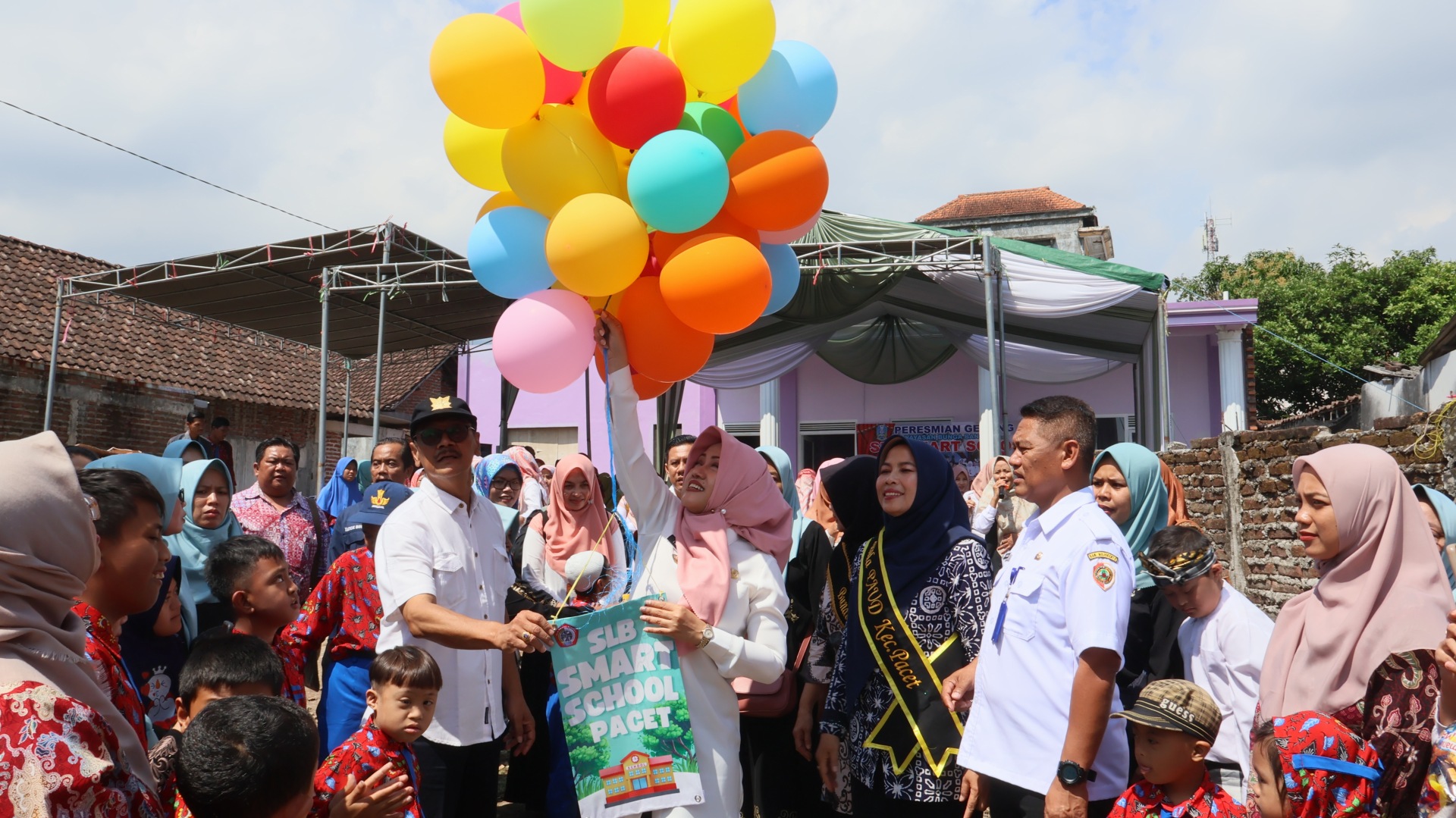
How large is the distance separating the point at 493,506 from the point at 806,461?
1166 cm

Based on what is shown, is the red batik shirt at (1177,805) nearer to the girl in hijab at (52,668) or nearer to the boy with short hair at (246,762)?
the boy with short hair at (246,762)

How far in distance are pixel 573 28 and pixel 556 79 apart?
0.26 meters

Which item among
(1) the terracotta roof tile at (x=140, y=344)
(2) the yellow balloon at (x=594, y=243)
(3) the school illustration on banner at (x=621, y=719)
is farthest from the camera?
(1) the terracotta roof tile at (x=140, y=344)

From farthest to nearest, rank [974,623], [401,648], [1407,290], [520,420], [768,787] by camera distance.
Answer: [1407,290] → [520,420] → [768,787] → [974,623] → [401,648]

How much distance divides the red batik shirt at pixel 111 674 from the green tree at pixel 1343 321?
24516mm

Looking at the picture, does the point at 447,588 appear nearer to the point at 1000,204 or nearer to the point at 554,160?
the point at 554,160

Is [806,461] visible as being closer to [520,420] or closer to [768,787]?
[520,420]

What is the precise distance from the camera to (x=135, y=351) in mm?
17094

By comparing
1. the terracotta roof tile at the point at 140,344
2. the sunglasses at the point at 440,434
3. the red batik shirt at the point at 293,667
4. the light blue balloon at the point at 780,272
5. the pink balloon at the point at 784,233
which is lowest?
the red batik shirt at the point at 293,667

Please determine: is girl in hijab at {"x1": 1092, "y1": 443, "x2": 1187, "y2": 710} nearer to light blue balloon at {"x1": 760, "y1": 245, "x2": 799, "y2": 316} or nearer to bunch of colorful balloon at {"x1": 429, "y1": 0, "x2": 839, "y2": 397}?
light blue balloon at {"x1": 760, "y1": 245, "x2": 799, "y2": 316}

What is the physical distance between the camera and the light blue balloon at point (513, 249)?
3.00m

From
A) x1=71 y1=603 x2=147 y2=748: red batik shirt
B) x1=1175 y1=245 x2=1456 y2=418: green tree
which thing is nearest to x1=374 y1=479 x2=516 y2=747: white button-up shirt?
x1=71 y1=603 x2=147 y2=748: red batik shirt

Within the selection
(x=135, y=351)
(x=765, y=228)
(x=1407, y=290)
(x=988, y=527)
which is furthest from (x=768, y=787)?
(x=1407, y=290)

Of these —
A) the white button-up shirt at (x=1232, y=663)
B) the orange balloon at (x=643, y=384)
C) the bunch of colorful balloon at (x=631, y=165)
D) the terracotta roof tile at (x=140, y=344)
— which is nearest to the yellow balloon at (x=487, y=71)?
the bunch of colorful balloon at (x=631, y=165)
